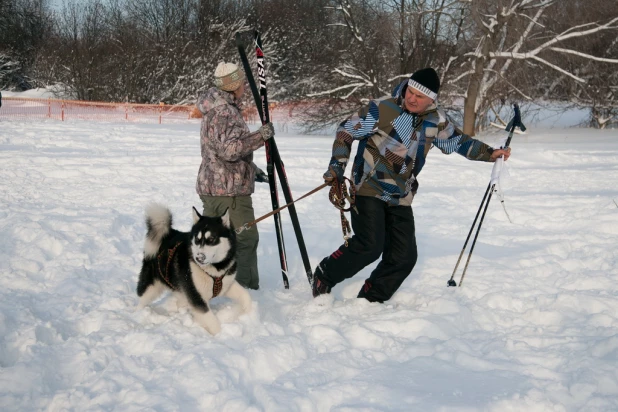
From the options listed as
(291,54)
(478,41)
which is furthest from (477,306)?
(291,54)

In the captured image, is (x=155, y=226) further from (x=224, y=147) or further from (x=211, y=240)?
(x=224, y=147)

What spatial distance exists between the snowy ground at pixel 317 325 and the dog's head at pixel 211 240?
437 millimetres

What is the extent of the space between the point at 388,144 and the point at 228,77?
1.25 meters

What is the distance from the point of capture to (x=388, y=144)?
3.91 metres

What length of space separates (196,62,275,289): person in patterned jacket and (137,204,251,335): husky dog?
46 cm

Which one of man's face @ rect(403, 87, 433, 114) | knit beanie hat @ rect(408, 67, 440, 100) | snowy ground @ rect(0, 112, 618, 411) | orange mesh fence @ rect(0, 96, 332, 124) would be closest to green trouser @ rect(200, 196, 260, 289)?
snowy ground @ rect(0, 112, 618, 411)

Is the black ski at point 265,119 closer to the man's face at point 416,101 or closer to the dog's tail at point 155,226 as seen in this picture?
the dog's tail at point 155,226

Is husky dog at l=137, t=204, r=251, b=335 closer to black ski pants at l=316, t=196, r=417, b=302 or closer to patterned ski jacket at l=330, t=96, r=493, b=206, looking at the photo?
black ski pants at l=316, t=196, r=417, b=302

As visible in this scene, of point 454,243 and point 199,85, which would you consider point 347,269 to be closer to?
point 454,243

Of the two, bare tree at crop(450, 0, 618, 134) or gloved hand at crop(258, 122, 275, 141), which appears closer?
gloved hand at crop(258, 122, 275, 141)

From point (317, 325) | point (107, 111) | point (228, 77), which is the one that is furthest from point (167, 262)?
point (107, 111)

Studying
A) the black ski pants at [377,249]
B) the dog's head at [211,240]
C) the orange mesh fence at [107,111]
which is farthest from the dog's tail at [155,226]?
the orange mesh fence at [107,111]

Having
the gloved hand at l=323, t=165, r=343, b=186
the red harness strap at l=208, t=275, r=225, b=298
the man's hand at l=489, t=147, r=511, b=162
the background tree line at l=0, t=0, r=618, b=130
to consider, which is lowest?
the red harness strap at l=208, t=275, r=225, b=298

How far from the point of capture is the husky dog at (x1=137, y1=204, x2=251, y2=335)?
3.69 metres
